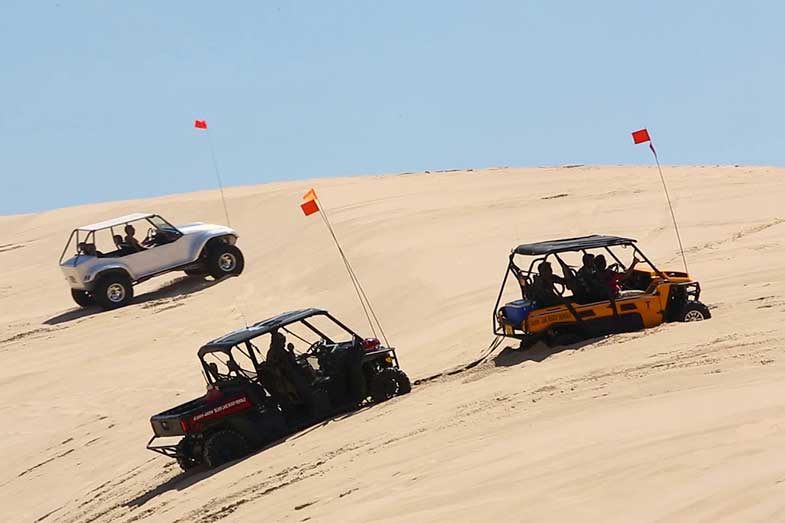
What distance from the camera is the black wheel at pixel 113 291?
2181 cm

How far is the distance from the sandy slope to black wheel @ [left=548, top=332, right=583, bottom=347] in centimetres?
17

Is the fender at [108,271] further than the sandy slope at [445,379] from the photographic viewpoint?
Yes

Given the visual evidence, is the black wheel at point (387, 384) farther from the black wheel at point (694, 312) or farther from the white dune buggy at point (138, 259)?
the white dune buggy at point (138, 259)

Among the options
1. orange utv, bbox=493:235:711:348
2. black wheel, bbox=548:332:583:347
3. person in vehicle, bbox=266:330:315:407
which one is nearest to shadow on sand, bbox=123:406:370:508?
person in vehicle, bbox=266:330:315:407

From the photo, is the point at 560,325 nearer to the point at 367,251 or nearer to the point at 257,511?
the point at 257,511

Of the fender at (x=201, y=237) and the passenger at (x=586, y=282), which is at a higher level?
the fender at (x=201, y=237)

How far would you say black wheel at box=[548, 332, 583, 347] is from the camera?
13500 millimetres

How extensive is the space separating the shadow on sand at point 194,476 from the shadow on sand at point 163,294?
10426mm

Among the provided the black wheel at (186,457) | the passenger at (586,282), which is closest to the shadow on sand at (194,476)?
the black wheel at (186,457)

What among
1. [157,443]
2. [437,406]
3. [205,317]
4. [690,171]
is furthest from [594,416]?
[690,171]

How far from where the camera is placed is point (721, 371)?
34.0ft

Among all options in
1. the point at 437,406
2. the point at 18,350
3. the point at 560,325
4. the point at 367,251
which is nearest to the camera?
the point at 437,406

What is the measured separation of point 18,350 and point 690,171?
55.4 ft

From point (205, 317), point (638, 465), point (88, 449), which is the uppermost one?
point (205, 317)
